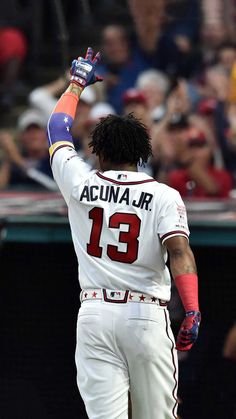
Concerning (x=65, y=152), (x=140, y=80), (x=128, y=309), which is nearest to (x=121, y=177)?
(x=65, y=152)

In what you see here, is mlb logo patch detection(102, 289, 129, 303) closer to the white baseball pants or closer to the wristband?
the white baseball pants

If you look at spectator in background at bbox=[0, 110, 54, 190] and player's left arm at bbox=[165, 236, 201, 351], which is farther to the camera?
spectator in background at bbox=[0, 110, 54, 190]

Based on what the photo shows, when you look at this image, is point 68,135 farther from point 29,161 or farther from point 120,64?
point 120,64

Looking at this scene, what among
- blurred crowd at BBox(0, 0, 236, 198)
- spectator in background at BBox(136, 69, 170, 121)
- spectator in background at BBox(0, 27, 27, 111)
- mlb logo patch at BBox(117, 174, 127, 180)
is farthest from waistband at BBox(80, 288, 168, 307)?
spectator in background at BBox(0, 27, 27, 111)

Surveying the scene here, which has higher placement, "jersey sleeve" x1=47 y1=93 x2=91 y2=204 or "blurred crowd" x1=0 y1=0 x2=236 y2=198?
"blurred crowd" x1=0 y1=0 x2=236 y2=198

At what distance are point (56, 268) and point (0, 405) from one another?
763 millimetres

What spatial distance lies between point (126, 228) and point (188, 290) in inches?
13.5

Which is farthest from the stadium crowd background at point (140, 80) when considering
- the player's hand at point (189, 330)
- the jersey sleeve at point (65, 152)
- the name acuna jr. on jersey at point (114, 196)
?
the player's hand at point (189, 330)

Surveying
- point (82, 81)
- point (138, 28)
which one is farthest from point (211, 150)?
point (82, 81)

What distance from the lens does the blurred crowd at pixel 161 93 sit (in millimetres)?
7934

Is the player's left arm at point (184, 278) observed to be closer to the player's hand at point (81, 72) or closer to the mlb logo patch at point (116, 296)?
the mlb logo patch at point (116, 296)

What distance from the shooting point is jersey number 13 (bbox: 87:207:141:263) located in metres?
4.16

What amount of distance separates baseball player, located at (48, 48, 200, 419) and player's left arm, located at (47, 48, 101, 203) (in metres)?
0.02

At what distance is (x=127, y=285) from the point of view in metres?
4.17
